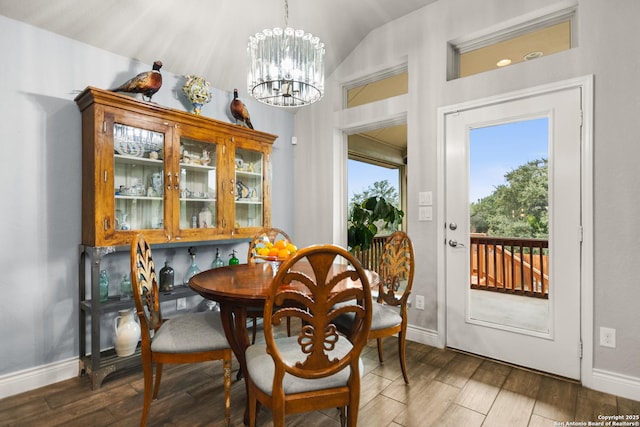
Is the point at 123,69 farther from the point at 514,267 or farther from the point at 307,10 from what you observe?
the point at 514,267

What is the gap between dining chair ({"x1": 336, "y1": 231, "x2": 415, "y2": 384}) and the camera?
83.3 inches

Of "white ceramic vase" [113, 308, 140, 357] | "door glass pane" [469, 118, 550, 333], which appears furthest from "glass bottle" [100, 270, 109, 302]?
"door glass pane" [469, 118, 550, 333]

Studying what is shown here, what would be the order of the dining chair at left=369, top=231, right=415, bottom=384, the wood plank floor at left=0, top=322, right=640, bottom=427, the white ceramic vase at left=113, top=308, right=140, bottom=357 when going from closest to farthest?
the wood plank floor at left=0, top=322, right=640, bottom=427
the dining chair at left=369, top=231, right=415, bottom=384
the white ceramic vase at left=113, top=308, right=140, bottom=357

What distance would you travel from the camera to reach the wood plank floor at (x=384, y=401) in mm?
1841

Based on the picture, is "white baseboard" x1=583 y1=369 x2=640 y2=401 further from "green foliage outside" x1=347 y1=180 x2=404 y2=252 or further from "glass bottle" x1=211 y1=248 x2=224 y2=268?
"glass bottle" x1=211 y1=248 x2=224 y2=268

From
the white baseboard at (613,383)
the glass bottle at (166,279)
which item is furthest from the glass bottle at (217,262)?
the white baseboard at (613,383)

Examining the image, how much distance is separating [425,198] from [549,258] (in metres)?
1.02

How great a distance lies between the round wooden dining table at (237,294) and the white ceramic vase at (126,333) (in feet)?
2.73

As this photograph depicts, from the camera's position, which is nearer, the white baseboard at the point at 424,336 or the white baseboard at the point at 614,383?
the white baseboard at the point at 614,383

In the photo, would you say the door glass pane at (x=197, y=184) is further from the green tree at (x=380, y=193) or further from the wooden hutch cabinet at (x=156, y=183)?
the green tree at (x=380, y=193)

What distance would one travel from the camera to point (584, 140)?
222 centimetres

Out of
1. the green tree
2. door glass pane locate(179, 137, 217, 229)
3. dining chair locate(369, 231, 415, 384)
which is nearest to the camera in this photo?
dining chair locate(369, 231, 415, 384)

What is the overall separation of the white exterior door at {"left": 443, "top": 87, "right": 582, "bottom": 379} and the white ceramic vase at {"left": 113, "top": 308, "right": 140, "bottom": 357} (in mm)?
2495

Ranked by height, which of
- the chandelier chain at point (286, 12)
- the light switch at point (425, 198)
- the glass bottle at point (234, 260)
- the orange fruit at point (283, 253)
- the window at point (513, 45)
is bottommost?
the glass bottle at point (234, 260)
